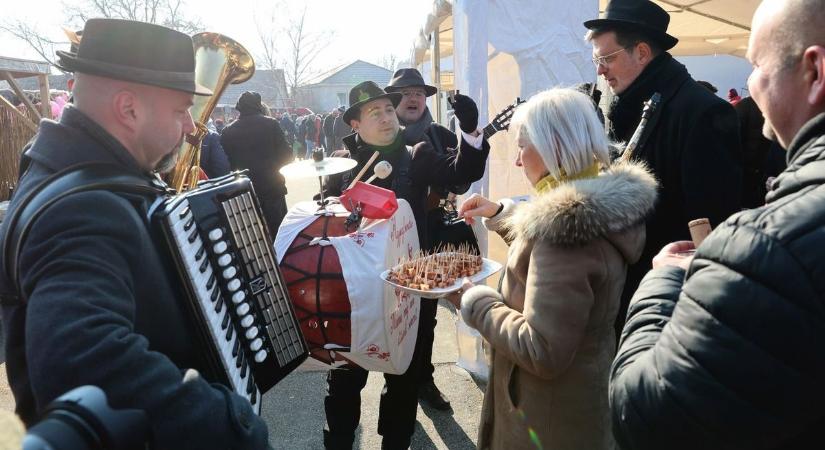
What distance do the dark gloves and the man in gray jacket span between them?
215cm

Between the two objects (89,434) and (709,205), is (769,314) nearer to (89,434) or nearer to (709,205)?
(89,434)

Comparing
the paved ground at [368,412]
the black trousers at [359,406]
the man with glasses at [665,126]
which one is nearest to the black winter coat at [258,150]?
the paved ground at [368,412]

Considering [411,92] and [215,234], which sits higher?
[411,92]

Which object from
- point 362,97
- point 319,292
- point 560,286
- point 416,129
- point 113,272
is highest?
point 362,97

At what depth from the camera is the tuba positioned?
10.4 feet

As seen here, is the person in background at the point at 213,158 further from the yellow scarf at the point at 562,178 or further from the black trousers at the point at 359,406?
the yellow scarf at the point at 562,178

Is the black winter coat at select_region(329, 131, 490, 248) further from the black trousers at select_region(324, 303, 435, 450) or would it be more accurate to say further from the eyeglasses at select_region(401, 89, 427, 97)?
the eyeglasses at select_region(401, 89, 427, 97)

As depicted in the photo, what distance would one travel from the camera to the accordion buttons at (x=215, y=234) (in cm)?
140

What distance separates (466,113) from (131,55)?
213 cm

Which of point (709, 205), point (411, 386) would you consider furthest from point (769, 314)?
point (411, 386)

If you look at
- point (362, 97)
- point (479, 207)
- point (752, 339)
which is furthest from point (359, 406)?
point (752, 339)

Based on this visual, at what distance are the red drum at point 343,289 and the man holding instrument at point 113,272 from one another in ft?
3.05

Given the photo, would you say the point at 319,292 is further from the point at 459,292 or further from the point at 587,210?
the point at 587,210

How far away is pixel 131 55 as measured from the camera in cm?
135
